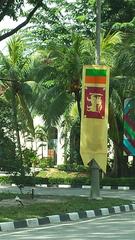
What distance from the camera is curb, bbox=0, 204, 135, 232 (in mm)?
12075

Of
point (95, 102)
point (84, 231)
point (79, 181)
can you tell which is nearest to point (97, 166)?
point (95, 102)

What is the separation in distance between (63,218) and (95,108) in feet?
15.7

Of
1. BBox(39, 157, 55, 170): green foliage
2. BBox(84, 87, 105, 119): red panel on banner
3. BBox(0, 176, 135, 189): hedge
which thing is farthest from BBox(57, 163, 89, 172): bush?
BBox(84, 87, 105, 119): red panel on banner

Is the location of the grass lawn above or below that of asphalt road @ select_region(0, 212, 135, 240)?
above

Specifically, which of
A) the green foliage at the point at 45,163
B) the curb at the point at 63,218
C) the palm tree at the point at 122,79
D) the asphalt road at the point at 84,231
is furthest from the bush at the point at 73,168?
the asphalt road at the point at 84,231

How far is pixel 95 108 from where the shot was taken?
17.5 meters

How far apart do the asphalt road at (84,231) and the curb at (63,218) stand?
37 cm

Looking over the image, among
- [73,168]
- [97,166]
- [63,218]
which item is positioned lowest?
[63,218]

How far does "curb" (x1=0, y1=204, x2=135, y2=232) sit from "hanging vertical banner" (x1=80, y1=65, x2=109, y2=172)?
1.94 m

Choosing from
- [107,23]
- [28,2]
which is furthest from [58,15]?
[28,2]

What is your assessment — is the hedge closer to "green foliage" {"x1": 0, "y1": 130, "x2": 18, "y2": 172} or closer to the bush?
the bush

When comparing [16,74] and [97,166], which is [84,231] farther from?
[16,74]

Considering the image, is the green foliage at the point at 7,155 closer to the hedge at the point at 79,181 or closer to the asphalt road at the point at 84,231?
the asphalt road at the point at 84,231

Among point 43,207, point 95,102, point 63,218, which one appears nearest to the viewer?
point 63,218
